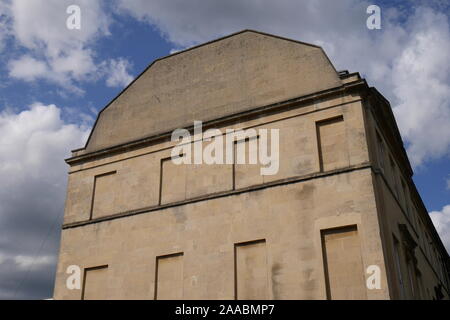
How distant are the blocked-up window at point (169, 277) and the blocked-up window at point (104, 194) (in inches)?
134

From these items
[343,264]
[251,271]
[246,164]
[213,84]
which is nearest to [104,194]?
[213,84]

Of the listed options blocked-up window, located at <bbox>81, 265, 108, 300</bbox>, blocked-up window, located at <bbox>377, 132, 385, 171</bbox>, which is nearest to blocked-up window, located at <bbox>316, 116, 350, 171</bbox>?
blocked-up window, located at <bbox>377, 132, 385, 171</bbox>

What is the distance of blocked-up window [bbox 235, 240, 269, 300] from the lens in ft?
50.8

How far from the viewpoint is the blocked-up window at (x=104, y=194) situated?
64.6ft

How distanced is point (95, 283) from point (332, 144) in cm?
978

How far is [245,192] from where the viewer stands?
16859mm

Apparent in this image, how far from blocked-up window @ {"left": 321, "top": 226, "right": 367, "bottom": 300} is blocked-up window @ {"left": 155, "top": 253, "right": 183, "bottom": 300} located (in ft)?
16.2

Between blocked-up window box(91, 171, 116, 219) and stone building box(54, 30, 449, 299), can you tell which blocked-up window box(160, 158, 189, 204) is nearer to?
stone building box(54, 30, 449, 299)

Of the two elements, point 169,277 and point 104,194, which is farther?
point 104,194

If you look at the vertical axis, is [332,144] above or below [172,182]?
above

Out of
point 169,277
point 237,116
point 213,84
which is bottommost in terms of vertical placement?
point 169,277

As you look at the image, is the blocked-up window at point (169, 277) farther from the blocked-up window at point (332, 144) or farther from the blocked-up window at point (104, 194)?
the blocked-up window at point (332, 144)

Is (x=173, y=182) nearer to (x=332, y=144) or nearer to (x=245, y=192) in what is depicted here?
(x=245, y=192)
